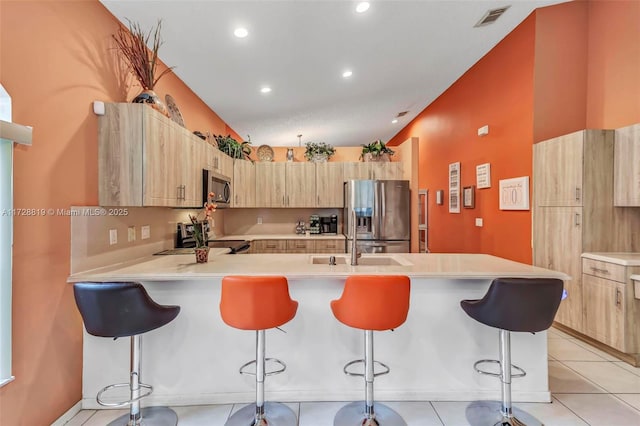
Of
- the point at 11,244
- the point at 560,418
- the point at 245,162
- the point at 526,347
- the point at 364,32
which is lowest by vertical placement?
the point at 560,418

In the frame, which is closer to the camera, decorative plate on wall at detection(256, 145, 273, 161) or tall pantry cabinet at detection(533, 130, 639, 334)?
tall pantry cabinet at detection(533, 130, 639, 334)

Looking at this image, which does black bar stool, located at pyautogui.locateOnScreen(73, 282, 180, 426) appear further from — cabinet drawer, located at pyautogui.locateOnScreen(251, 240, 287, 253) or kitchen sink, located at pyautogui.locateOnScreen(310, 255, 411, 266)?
cabinet drawer, located at pyautogui.locateOnScreen(251, 240, 287, 253)

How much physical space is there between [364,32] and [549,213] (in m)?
2.71

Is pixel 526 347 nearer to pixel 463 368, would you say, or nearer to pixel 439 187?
pixel 463 368

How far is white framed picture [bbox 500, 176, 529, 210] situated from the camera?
336cm

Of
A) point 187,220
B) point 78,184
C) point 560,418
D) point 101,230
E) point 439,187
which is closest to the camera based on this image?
point 560,418

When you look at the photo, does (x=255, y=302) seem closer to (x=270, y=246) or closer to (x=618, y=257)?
(x=270, y=246)

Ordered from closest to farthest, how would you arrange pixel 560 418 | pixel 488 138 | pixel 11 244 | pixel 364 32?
pixel 11 244
pixel 560 418
pixel 364 32
pixel 488 138

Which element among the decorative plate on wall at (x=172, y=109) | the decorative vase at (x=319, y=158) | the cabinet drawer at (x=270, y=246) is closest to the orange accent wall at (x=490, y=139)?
the decorative vase at (x=319, y=158)

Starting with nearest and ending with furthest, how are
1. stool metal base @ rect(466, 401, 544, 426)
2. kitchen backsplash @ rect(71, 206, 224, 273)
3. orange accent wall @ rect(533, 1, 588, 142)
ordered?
stool metal base @ rect(466, 401, 544, 426) < kitchen backsplash @ rect(71, 206, 224, 273) < orange accent wall @ rect(533, 1, 588, 142)

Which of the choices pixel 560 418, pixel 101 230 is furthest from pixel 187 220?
pixel 560 418

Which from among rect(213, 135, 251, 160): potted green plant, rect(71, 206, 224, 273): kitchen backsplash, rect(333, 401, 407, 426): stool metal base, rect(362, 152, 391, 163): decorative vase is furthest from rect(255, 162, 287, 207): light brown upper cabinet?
rect(333, 401, 407, 426): stool metal base

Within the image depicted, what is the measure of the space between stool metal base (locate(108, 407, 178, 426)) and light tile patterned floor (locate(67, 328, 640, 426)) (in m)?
0.05

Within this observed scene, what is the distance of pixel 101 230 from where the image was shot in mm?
2197
